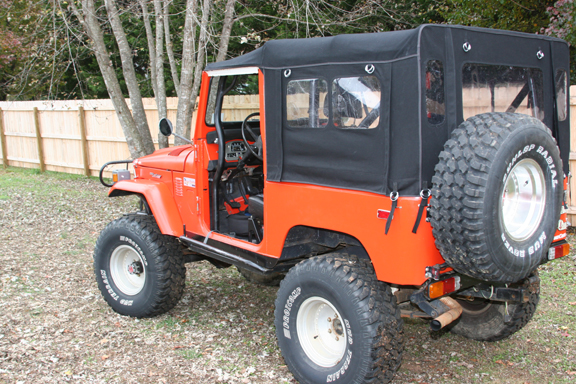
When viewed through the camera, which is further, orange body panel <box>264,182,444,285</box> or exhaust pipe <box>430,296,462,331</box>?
exhaust pipe <box>430,296,462,331</box>

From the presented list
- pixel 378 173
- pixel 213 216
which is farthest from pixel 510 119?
pixel 213 216

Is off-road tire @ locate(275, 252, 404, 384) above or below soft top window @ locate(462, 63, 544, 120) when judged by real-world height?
below

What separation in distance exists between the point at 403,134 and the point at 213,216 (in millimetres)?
2101

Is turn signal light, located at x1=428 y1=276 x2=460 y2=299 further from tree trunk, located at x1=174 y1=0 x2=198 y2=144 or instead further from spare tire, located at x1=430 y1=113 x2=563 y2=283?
tree trunk, located at x1=174 y1=0 x2=198 y2=144

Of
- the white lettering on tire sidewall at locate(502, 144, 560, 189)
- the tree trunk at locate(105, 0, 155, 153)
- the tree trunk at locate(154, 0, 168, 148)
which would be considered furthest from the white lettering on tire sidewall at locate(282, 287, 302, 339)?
the tree trunk at locate(105, 0, 155, 153)

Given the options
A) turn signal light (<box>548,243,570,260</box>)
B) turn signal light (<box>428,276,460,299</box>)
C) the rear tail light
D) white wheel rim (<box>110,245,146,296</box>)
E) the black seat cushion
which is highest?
the rear tail light

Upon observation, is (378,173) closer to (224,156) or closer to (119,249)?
(224,156)

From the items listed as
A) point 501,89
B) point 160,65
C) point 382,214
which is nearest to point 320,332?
point 382,214

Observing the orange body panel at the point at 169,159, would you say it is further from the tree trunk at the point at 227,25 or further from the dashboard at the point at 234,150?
the tree trunk at the point at 227,25

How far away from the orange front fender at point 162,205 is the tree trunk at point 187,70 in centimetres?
377

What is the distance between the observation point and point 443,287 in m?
3.40

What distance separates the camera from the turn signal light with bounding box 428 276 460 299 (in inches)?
131

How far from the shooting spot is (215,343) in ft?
15.4

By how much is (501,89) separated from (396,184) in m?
1.15
